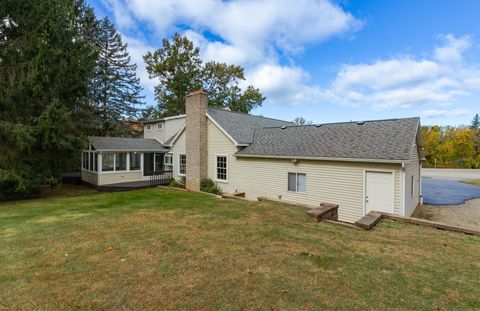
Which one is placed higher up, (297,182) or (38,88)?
(38,88)

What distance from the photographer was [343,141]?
10.4m

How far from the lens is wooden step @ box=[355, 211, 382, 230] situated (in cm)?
604

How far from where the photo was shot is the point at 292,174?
11.1 metres

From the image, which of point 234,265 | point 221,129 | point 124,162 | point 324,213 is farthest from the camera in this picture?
point 124,162

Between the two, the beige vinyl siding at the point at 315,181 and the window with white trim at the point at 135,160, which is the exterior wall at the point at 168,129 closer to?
the window with white trim at the point at 135,160

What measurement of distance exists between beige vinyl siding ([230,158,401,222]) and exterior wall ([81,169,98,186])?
9628mm

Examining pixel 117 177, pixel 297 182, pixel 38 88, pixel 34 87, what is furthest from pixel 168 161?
pixel 297 182

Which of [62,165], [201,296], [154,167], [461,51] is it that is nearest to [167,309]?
[201,296]

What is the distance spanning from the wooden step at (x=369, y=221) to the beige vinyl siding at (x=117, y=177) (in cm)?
1528

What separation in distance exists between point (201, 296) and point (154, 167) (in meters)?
16.1

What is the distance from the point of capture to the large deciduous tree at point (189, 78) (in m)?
30.0

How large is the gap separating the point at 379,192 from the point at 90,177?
1776cm

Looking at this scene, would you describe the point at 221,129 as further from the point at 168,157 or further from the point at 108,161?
the point at 108,161

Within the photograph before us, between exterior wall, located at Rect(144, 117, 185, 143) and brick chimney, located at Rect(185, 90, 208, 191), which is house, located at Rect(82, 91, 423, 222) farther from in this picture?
exterior wall, located at Rect(144, 117, 185, 143)
